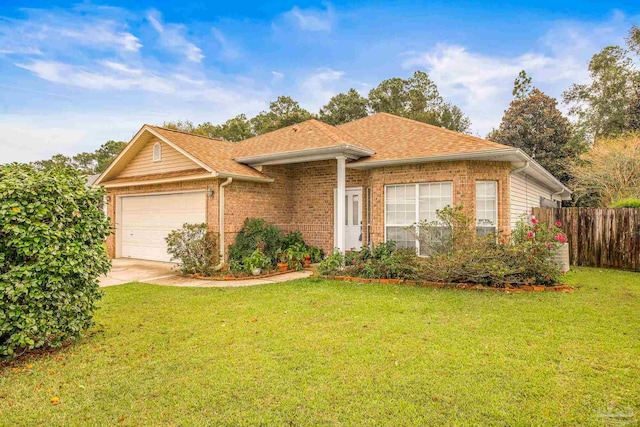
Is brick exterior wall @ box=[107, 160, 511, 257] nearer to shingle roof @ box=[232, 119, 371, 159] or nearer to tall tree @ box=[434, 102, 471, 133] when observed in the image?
shingle roof @ box=[232, 119, 371, 159]

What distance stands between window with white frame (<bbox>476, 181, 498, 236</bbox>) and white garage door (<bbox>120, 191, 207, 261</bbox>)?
7.80m

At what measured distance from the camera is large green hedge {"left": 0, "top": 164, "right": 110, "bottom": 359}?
4.02m

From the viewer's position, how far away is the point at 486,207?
9.61m

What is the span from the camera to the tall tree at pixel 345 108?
101 feet

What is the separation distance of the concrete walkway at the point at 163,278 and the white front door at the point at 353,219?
2074 mm

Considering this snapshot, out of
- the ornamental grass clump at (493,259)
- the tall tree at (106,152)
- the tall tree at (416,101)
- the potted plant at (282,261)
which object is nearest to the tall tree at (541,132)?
the tall tree at (416,101)

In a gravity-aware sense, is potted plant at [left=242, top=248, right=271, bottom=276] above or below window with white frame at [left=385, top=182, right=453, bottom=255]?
below

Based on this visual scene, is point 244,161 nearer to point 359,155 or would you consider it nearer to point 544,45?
point 359,155

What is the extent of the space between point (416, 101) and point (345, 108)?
6580 millimetres

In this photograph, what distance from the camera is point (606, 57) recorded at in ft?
90.5

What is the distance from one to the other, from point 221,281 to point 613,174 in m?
21.2

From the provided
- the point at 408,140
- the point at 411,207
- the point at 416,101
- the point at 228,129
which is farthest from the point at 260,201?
the point at 416,101

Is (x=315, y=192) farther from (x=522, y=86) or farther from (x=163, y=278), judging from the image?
(x=522, y=86)

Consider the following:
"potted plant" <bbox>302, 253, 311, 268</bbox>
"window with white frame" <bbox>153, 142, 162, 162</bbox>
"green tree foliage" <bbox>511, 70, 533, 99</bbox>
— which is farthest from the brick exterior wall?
"green tree foliage" <bbox>511, 70, 533, 99</bbox>
